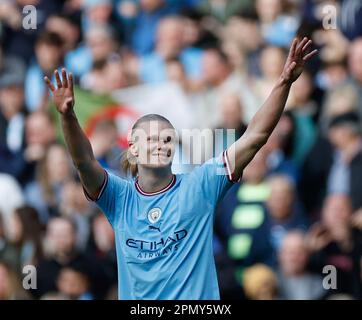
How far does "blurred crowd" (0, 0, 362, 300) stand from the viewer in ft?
29.3

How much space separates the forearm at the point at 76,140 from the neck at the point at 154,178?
32 cm

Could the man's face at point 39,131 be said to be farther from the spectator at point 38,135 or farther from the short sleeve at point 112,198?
the short sleeve at point 112,198

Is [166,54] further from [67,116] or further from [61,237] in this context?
[67,116]

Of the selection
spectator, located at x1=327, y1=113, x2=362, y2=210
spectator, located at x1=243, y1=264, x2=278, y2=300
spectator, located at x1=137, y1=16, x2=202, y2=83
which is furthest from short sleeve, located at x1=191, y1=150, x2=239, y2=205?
spectator, located at x1=137, y1=16, x2=202, y2=83

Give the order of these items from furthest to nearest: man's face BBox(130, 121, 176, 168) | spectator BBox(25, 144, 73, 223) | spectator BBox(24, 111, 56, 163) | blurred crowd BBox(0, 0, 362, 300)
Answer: spectator BBox(24, 111, 56, 163)
spectator BBox(25, 144, 73, 223)
blurred crowd BBox(0, 0, 362, 300)
man's face BBox(130, 121, 176, 168)

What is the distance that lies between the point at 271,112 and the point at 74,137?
1097 millimetres

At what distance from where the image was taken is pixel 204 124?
958 centimetres

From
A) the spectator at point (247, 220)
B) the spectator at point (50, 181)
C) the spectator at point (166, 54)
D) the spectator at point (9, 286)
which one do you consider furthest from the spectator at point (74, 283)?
the spectator at point (166, 54)

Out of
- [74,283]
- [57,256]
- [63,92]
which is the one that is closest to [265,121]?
[63,92]

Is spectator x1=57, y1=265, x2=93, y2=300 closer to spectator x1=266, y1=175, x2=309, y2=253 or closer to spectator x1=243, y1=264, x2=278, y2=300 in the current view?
spectator x1=243, y1=264, x2=278, y2=300

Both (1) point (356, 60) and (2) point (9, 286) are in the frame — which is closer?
(1) point (356, 60)

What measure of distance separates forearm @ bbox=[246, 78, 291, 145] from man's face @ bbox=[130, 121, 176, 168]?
476mm

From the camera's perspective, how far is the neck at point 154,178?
5770 millimetres
